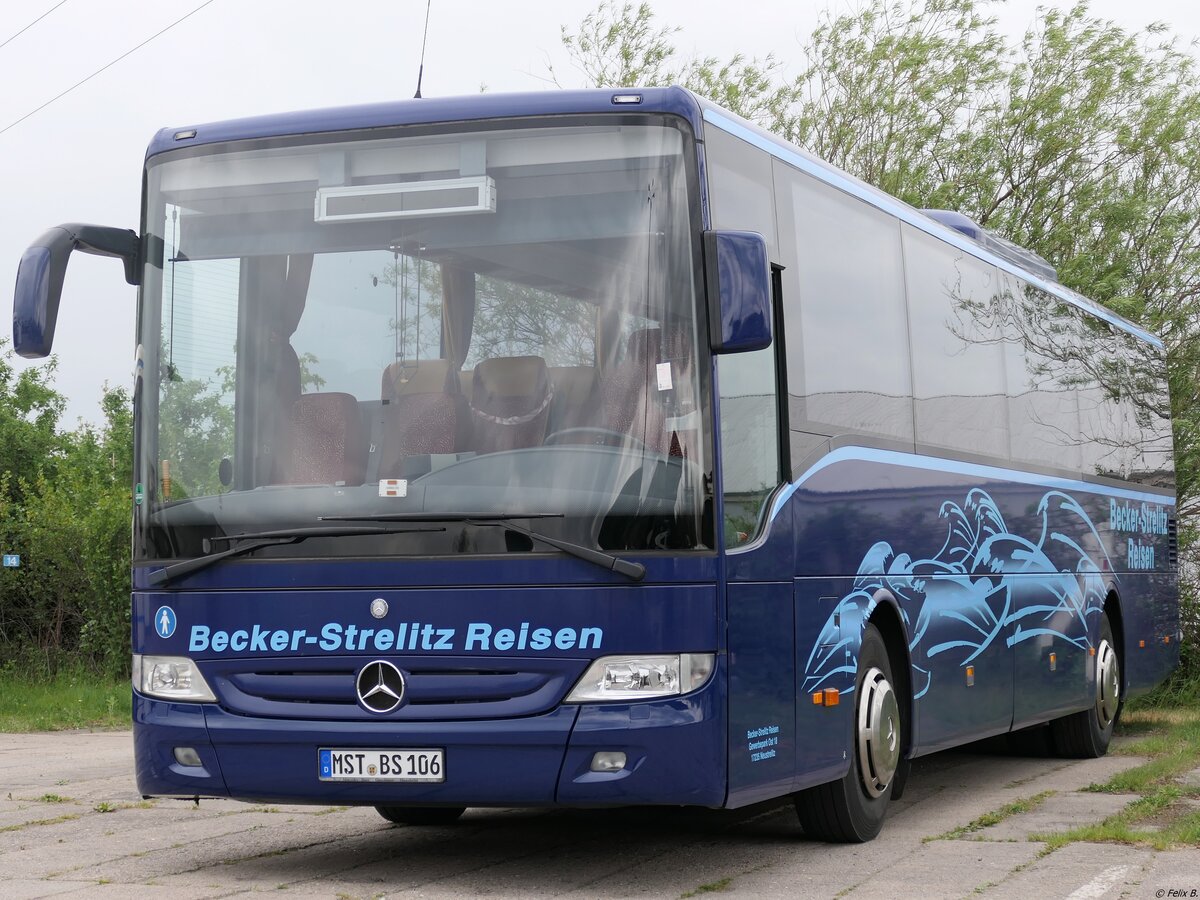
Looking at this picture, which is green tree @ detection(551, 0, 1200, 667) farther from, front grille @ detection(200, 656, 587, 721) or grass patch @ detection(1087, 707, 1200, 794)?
front grille @ detection(200, 656, 587, 721)

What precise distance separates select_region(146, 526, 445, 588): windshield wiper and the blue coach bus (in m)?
0.01

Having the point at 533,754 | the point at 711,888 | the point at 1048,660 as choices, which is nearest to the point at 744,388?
the point at 533,754

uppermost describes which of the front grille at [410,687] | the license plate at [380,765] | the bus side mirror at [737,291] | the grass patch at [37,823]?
the bus side mirror at [737,291]

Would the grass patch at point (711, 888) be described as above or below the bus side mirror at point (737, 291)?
below

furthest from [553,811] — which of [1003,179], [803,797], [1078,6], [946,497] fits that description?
[1078,6]

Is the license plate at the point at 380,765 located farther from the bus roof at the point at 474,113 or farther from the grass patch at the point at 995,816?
the grass patch at the point at 995,816

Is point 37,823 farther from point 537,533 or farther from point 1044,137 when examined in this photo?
point 1044,137

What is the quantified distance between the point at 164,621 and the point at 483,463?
1661 millimetres

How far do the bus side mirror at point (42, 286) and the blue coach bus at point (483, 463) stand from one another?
2cm

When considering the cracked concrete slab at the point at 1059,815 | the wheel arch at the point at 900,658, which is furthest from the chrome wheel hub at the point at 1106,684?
the wheel arch at the point at 900,658

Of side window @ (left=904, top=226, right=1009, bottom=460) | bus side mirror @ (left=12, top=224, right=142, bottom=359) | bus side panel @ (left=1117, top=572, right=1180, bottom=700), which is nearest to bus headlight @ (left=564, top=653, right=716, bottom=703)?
bus side mirror @ (left=12, top=224, right=142, bottom=359)

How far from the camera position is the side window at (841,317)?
825 centimetres

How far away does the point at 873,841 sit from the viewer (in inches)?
342

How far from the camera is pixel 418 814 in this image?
371 inches
